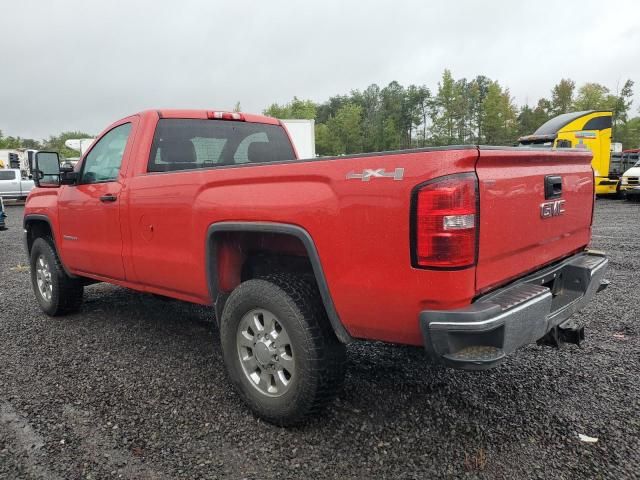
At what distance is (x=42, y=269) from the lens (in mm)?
5281

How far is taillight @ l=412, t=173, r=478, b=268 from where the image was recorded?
2.09 metres

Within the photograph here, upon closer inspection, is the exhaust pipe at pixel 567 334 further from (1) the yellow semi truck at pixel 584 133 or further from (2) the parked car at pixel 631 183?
(2) the parked car at pixel 631 183

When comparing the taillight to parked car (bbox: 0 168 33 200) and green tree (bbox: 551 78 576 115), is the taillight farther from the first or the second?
green tree (bbox: 551 78 576 115)

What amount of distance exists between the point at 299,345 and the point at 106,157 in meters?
2.75

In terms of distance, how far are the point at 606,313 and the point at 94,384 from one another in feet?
14.6

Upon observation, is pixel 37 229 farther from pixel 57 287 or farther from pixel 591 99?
pixel 591 99

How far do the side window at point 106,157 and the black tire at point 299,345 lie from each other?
6.36ft

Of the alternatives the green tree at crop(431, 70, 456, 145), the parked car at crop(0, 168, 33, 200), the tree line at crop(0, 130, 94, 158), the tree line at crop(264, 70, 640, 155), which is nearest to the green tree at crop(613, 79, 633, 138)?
the tree line at crop(264, 70, 640, 155)

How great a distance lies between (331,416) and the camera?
2.93 metres

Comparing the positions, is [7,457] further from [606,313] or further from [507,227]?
[606,313]

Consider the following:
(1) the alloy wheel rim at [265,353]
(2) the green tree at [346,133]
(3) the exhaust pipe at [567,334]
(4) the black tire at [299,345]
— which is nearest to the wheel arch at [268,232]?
(4) the black tire at [299,345]

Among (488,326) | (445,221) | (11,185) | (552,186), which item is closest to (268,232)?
(445,221)

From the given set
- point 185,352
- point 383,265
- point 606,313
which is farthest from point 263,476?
point 606,313

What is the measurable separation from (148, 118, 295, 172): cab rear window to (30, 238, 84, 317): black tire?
1914 millimetres
